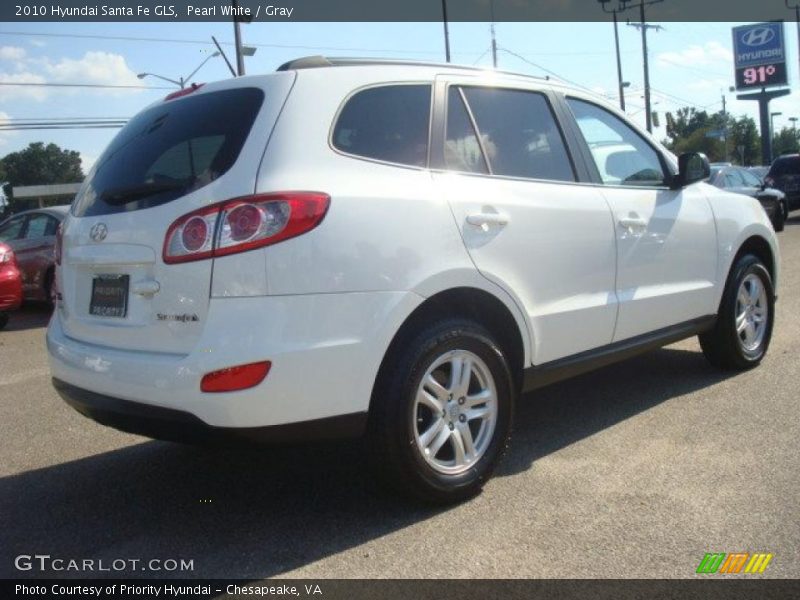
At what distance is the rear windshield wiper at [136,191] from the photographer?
127 inches

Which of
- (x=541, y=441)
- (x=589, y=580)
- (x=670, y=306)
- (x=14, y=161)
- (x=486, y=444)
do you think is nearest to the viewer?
(x=589, y=580)

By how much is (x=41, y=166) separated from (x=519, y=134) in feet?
363

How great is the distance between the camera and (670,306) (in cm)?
480

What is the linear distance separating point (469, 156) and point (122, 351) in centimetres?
177

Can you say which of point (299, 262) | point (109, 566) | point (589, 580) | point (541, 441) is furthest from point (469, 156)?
point (109, 566)

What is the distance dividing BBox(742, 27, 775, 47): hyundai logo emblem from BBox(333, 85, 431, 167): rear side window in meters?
→ 60.7

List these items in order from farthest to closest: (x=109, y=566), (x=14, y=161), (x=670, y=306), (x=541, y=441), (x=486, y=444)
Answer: (x=14, y=161)
(x=670, y=306)
(x=541, y=441)
(x=486, y=444)
(x=109, y=566)

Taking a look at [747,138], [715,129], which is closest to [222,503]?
[715,129]

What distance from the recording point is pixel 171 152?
134 inches

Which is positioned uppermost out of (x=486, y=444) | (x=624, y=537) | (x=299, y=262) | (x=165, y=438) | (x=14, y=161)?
(x=14, y=161)

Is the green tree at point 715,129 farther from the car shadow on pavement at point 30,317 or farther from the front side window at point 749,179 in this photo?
the car shadow on pavement at point 30,317

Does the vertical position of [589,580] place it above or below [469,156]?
below

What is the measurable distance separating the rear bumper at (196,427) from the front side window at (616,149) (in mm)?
2249

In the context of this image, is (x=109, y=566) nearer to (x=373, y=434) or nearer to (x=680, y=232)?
(x=373, y=434)
